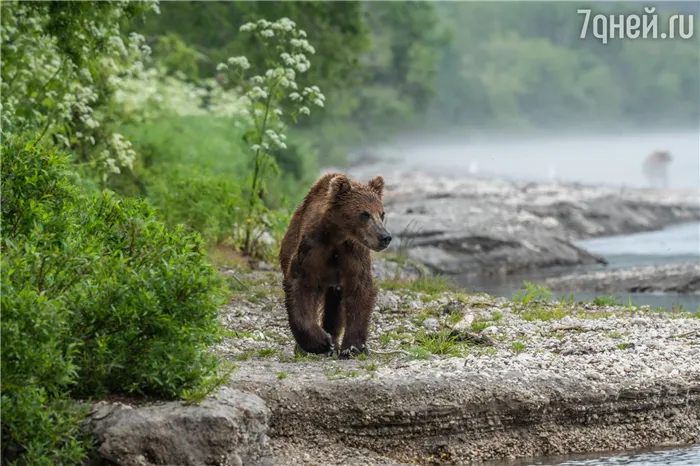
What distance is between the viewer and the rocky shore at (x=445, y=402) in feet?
26.0

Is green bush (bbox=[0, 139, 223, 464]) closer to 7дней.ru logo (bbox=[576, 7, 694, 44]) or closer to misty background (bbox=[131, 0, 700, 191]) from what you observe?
misty background (bbox=[131, 0, 700, 191])

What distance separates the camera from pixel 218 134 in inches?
966

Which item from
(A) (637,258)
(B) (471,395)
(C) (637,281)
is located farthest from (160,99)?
(B) (471,395)

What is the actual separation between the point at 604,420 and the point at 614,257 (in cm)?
1424

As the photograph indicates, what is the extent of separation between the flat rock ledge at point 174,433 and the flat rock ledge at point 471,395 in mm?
511

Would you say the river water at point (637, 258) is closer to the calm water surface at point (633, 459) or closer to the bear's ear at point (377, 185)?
the bear's ear at point (377, 185)

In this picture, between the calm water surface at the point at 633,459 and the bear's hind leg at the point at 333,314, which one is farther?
the bear's hind leg at the point at 333,314

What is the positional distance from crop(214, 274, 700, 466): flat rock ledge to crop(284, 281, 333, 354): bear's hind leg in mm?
184

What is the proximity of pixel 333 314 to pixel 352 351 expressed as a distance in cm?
60

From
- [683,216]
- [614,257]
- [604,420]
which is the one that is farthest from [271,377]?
[683,216]

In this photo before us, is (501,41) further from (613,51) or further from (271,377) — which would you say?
(271,377)

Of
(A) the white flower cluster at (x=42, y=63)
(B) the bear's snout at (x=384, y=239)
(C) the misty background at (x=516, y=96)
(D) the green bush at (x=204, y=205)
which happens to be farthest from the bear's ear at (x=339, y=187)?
(C) the misty background at (x=516, y=96)

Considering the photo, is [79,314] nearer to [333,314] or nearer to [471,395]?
[471,395]

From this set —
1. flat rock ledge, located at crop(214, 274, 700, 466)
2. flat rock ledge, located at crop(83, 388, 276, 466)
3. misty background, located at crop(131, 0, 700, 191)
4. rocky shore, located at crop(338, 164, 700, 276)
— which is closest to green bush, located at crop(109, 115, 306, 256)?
rocky shore, located at crop(338, 164, 700, 276)
